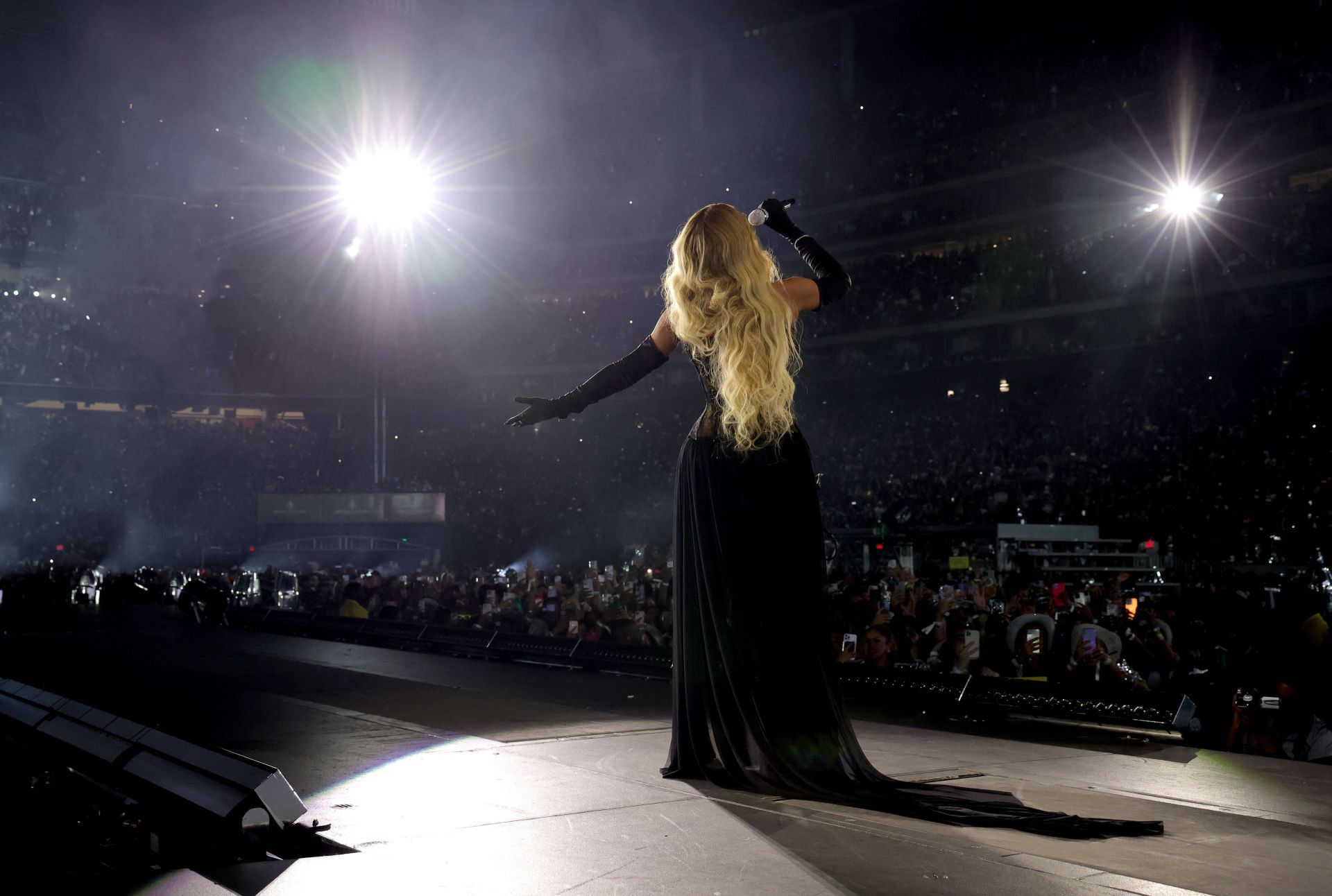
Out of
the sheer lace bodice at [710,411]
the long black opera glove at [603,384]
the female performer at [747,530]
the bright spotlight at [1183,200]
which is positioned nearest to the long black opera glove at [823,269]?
the female performer at [747,530]

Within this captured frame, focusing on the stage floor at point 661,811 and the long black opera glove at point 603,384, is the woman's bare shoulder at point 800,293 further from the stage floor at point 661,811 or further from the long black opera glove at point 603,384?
the stage floor at point 661,811

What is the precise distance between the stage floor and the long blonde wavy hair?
1.22 m

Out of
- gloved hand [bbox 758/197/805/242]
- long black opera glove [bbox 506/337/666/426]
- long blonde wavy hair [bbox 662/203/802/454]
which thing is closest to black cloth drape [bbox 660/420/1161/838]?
long blonde wavy hair [bbox 662/203/802/454]

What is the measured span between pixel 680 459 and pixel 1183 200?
23467 millimetres

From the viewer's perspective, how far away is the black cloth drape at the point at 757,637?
3.38 meters

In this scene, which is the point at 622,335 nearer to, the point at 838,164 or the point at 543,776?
the point at 838,164

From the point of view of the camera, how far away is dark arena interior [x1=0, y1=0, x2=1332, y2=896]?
10.5 ft

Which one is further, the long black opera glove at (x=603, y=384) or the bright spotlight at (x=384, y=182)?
the bright spotlight at (x=384, y=182)

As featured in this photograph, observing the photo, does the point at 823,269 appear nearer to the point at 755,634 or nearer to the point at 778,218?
the point at 778,218

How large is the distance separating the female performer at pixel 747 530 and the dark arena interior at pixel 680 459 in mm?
16

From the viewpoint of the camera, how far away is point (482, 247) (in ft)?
120

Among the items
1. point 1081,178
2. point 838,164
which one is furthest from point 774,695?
point 838,164

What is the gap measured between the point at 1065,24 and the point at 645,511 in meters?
18.2

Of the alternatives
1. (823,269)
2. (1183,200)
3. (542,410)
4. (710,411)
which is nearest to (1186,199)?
(1183,200)
